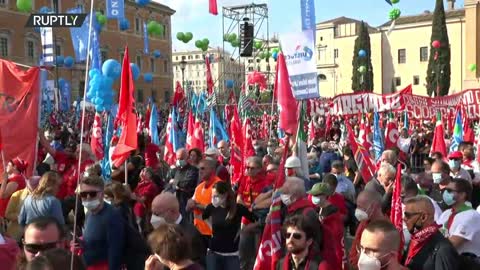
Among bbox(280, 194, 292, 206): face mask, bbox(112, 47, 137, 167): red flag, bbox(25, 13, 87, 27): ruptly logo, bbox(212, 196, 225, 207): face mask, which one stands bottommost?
bbox(212, 196, 225, 207): face mask

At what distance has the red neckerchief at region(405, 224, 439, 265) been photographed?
3984mm

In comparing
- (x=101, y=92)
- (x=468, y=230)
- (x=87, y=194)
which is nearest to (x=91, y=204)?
(x=87, y=194)

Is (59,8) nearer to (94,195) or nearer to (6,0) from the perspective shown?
(6,0)

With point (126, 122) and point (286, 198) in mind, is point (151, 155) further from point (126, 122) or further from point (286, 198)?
point (286, 198)

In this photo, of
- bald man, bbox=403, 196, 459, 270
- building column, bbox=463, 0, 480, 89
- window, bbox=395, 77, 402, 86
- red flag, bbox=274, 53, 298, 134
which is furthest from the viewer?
window, bbox=395, 77, 402, 86

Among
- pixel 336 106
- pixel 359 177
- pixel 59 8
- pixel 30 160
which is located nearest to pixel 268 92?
pixel 59 8

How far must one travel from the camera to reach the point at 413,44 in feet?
232

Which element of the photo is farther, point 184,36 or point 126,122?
point 184,36

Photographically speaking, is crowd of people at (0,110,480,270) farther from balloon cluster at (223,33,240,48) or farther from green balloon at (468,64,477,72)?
green balloon at (468,64,477,72)

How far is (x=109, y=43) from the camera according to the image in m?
58.9

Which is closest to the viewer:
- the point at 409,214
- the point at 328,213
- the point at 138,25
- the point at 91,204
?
the point at 409,214

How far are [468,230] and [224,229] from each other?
7.83 ft

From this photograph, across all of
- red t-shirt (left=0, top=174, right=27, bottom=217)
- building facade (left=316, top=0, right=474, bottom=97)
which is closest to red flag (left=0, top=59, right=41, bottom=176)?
red t-shirt (left=0, top=174, right=27, bottom=217)

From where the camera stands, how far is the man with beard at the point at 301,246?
12.7 ft
